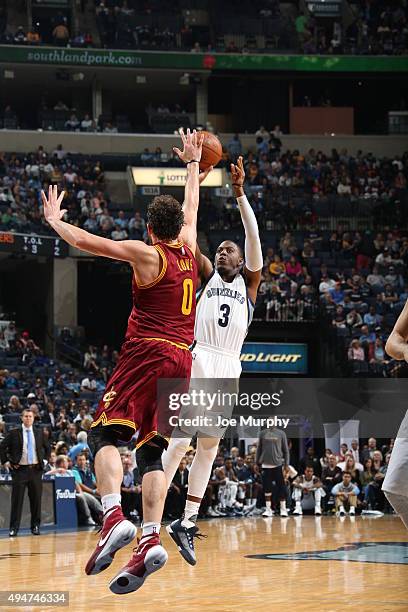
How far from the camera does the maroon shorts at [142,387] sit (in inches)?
300

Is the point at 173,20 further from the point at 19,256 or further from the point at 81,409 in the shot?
the point at 81,409

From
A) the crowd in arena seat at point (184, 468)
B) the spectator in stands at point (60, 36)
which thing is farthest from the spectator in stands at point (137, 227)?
the spectator in stands at point (60, 36)

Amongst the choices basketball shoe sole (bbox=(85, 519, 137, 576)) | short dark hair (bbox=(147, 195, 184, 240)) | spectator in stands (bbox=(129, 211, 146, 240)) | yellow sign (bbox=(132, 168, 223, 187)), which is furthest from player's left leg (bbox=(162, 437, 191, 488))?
yellow sign (bbox=(132, 168, 223, 187))

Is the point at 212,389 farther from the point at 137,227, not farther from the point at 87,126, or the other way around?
the point at 87,126

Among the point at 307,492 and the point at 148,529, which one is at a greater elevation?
the point at 148,529

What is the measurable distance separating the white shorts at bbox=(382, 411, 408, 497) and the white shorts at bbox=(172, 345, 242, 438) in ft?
6.62

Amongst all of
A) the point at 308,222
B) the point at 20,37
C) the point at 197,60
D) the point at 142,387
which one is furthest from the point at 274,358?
the point at 142,387

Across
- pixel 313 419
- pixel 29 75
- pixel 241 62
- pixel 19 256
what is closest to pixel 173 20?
pixel 241 62

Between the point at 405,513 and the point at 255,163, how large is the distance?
31.5m

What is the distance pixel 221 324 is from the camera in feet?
31.0

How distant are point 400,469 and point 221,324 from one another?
266cm

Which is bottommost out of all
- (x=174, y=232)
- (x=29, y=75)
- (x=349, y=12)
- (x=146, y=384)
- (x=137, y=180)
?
(x=146, y=384)

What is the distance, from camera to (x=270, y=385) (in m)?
23.7

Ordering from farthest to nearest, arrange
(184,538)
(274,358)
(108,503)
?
(274,358) → (184,538) → (108,503)
